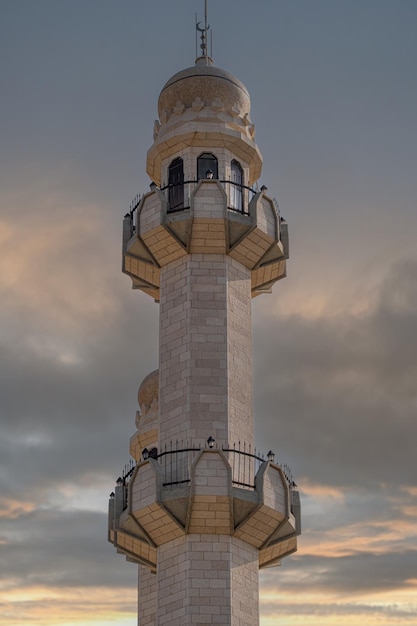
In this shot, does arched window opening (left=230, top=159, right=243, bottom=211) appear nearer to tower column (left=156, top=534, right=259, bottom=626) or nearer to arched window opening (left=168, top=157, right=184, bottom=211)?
arched window opening (left=168, top=157, right=184, bottom=211)

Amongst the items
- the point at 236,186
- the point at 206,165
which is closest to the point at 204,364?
the point at 236,186

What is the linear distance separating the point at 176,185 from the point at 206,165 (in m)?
1.49

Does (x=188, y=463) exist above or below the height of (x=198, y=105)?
below

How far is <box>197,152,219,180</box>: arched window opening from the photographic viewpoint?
47219 millimetres

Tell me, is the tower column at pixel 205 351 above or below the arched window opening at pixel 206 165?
below

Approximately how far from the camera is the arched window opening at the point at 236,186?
154 feet

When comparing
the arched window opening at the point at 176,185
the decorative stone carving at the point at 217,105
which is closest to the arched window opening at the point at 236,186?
the arched window opening at the point at 176,185

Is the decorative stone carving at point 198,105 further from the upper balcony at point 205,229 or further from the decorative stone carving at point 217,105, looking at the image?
the upper balcony at point 205,229

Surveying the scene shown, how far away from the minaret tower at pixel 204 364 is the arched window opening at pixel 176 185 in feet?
0.17

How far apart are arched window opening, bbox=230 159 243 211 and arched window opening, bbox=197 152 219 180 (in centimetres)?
70

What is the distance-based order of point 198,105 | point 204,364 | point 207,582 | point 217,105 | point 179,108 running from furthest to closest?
point 179,108
point 217,105
point 198,105
point 204,364
point 207,582

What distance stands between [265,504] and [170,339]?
7037 millimetres

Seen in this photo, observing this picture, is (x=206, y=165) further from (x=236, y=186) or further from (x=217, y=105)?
(x=217, y=105)

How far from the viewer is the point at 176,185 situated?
47.0 metres
